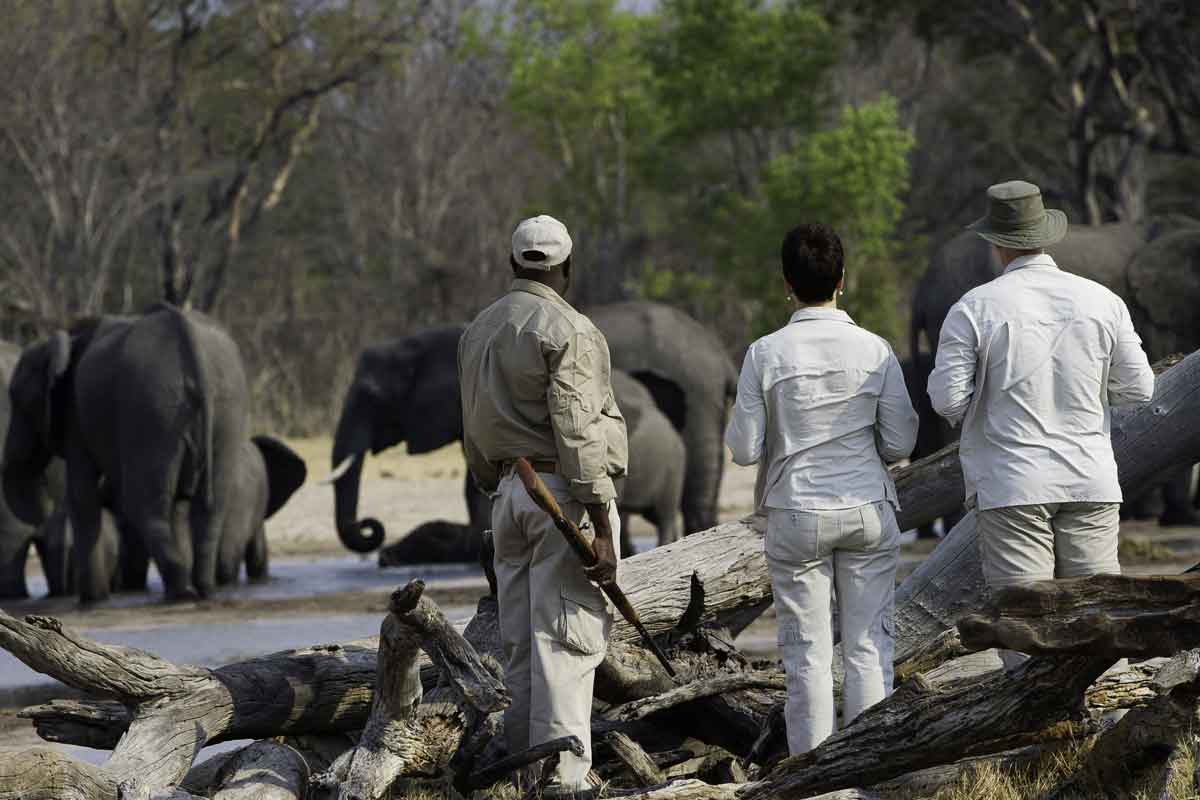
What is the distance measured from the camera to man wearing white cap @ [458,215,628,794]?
6250 millimetres

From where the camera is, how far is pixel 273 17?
3191 cm

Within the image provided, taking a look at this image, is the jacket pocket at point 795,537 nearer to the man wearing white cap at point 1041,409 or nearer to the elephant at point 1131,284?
the man wearing white cap at point 1041,409

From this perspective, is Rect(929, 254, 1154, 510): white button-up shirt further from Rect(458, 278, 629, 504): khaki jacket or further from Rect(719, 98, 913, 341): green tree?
Rect(719, 98, 913, 341): green tree

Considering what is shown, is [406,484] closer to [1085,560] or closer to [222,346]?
[222,346]

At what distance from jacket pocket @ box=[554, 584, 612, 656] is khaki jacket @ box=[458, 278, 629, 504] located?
0.33 meters

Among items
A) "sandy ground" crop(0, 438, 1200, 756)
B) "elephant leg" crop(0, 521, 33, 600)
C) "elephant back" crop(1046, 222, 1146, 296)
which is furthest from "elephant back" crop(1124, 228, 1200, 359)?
"elephant leg" crop(0, 521, 33, 600)

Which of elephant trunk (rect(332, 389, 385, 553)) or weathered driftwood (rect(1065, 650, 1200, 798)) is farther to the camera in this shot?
elephant trunk (rect(332, 389, 385, 553))

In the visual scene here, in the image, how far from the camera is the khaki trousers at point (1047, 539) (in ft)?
19.8

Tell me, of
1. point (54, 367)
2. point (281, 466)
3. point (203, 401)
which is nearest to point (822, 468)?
point (203, 401)

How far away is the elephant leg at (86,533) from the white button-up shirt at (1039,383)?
33.5 ft

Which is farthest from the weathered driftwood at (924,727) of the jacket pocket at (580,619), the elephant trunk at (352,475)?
the elephant trunk at (352,475)

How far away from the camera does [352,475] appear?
695 inches

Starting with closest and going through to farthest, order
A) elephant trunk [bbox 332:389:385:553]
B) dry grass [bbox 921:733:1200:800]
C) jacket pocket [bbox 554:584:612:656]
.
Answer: dry grass [bbox 921:733:1200:800] < jacket pocket [bbox 554:584:612:656] < elephant trunk [bbox 332:389:385:553]

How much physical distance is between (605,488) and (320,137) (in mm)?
39898
